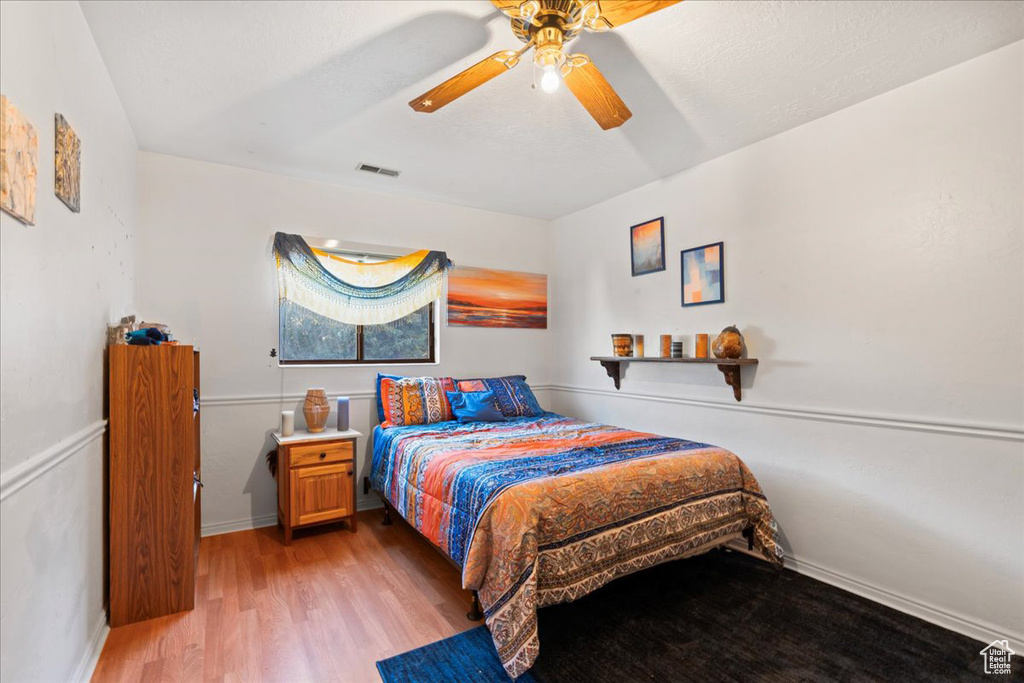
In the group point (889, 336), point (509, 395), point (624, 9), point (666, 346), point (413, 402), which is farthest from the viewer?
point (509, 395)

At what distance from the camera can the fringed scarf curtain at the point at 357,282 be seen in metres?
3.50

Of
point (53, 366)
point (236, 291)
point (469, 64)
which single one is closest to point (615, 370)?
point (469, 64)

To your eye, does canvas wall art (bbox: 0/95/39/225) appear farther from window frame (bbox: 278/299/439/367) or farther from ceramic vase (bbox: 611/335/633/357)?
ceramic vase (bbox: 611/335/633/357)

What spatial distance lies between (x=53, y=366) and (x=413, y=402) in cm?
220

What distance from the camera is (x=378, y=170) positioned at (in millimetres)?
3430

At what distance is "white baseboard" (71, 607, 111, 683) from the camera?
177cm

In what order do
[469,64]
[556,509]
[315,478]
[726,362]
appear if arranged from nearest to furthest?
[556,509] → [469,64] → [726,362] → [315,478]

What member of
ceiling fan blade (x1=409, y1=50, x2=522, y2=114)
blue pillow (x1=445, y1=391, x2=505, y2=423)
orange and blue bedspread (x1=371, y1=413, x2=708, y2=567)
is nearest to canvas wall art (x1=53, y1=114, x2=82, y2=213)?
ceiling fan blade (x1=409, y1=50, x2=522, y2=114)

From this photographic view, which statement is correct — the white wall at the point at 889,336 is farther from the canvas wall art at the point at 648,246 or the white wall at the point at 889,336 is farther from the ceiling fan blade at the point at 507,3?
the ceiling fan blade at the point at 507,3

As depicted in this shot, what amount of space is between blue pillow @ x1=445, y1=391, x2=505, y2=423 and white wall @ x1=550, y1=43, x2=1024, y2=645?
141cm

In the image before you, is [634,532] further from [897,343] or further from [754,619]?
[897,343]

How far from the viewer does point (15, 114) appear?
1243 millimetres

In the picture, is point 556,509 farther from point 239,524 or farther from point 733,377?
point 239,524

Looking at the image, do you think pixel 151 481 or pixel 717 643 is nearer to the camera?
pixel 717 643
